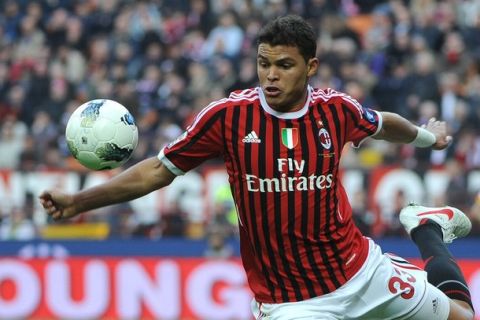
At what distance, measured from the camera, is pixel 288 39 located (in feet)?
19.4

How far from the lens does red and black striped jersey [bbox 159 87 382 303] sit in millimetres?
6098

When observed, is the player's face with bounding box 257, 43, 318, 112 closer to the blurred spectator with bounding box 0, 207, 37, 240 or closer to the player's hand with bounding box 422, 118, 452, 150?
the player's hand with bounding box 422, 118, 452, 150

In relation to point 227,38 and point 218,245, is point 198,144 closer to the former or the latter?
point 218,245

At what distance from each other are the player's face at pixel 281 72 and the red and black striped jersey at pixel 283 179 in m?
0.14

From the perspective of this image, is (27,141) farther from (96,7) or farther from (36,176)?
(96,7)

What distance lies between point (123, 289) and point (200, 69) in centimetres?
510

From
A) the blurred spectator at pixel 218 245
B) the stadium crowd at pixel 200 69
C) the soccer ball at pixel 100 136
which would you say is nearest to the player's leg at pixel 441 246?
the soccer ball at pixel 100 136

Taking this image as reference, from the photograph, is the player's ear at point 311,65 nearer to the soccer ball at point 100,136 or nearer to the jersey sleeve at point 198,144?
the jersey sleeve at point 198,144

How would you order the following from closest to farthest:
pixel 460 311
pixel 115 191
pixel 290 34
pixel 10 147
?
pixel 290 34, pixel 115 191, pixel 460 311, pixel 10 147

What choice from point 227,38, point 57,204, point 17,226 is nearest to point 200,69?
point 227,38

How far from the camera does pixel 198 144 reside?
6.18 metres

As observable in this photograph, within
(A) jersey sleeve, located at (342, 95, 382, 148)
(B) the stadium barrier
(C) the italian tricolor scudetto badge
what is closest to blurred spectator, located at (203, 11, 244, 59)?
(B) the stadium barrier

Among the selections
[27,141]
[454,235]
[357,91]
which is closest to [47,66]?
[27,141]

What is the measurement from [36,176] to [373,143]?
4457 mm
